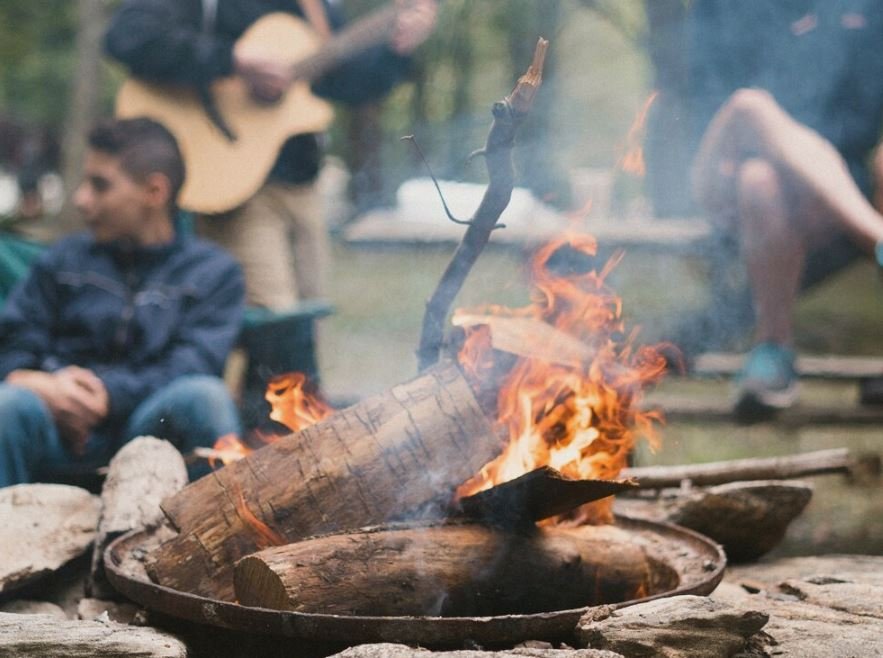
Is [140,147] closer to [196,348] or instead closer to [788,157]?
[196,348]

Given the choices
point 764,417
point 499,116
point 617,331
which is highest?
point 499,116

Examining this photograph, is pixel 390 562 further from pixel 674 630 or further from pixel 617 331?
pixel 617 331

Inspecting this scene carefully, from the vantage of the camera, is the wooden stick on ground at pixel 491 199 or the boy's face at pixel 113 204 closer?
the wooden stick on ground at pixel 491 199

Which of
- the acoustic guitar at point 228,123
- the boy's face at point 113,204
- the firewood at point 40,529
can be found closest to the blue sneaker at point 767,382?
the acoustic guitar at point 228,123

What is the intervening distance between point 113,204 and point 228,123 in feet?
4.28

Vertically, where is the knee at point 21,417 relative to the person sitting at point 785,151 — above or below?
below

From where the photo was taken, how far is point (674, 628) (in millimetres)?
2191

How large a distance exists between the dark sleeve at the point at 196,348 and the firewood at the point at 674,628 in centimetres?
188

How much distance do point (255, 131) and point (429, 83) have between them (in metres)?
11.1

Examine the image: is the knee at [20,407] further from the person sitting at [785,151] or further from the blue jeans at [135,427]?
the person sitting at [785,151]

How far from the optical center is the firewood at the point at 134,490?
2822 millimetres

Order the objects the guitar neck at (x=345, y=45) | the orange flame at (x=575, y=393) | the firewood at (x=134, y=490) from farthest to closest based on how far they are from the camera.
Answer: the guitar neck at (x=345, y=45) → the firewood at (x=134, y=490) → the orange flame at (x=575, y=393)

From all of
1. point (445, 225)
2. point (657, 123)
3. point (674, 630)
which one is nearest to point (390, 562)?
point (674, 630)

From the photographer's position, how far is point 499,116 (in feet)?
7.91
